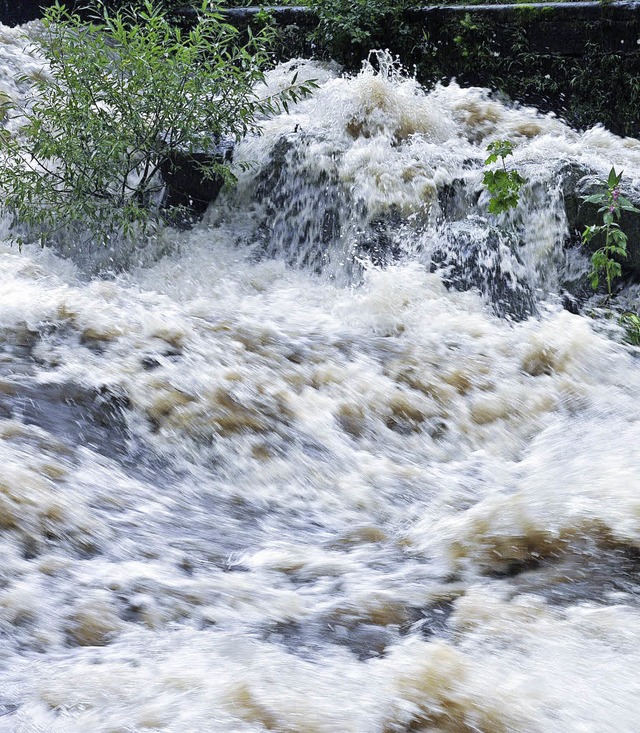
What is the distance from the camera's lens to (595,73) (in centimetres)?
673

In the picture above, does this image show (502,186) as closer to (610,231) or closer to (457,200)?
(457,200)

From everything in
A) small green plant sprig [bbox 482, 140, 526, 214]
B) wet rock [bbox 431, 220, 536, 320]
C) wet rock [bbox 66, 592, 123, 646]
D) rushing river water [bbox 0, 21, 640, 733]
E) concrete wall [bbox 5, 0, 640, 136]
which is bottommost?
wet rock [bbox 66, 592, 123, 646]

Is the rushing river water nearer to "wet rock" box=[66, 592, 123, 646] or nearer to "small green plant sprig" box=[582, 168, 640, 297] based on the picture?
"wet rock" box=[66, 592, 123, 646]

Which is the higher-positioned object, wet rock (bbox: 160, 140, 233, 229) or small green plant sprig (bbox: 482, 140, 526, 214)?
small green plant sprig (bbox: 482, 140, 526, 214)

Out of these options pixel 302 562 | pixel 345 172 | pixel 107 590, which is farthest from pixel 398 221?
pixel 107 590

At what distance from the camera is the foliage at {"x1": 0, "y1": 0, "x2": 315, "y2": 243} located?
5.19 metres

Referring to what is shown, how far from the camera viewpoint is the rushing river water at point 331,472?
1737 mm

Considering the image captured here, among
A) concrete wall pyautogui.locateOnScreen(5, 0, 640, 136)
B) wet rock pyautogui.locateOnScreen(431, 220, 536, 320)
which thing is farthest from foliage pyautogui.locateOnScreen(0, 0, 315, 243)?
concrete wall pyautogui.locateOnScreen(5, 0, 640, 136)

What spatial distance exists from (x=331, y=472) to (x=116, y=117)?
3.49 meters

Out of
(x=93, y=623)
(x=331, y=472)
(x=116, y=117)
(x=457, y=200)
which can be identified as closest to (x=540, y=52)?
(x=457, y=200)

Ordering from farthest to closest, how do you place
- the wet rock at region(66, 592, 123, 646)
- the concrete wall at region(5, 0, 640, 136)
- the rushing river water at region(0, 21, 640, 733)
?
the concrete wall at region(5, 0, 640, 136) < the wet rock at region(66, 592, 123, 646) < the rushing river water at region(0, 21, 640, 733)

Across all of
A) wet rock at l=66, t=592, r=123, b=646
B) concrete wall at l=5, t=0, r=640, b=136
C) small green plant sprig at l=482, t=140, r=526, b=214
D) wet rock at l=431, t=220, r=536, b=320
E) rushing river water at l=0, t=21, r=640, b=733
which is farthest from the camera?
concrete wall at l=5, t=0, r=640, b=136

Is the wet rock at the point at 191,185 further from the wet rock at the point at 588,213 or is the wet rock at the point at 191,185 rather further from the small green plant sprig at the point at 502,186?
the wet rock at the point at 588,213

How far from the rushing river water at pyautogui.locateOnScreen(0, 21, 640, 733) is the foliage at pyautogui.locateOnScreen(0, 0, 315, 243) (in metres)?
0.40
